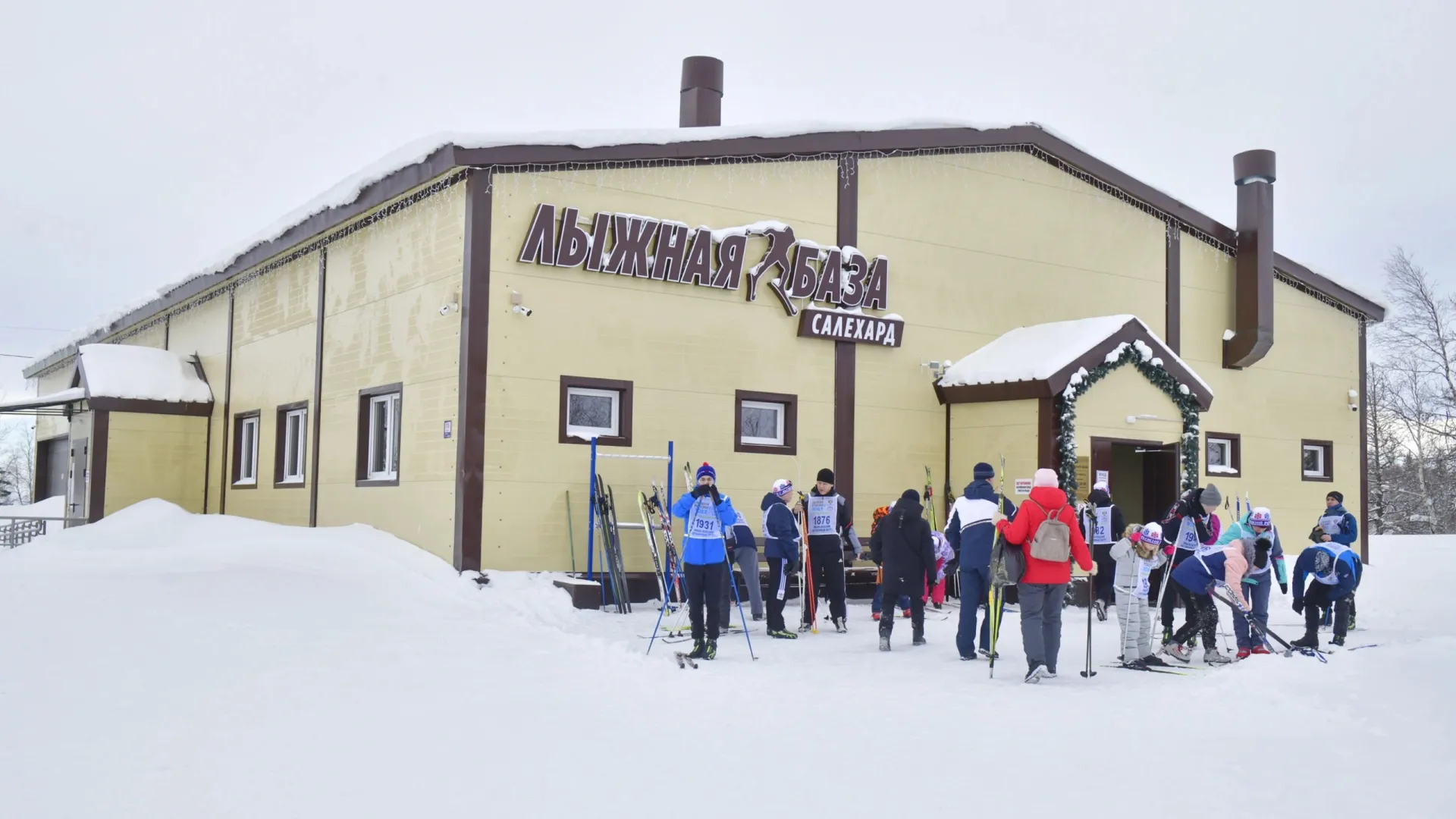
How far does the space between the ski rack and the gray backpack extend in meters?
4.69

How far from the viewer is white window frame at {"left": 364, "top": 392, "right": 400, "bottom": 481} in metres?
14.5

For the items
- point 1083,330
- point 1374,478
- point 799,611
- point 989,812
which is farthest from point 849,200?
point 1374,478

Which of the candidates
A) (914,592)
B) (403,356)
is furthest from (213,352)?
(914,592)

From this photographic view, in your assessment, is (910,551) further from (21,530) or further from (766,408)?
(21,530)

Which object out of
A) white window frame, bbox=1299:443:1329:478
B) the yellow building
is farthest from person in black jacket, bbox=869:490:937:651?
white window frame, bbox=1299:443:1329:478

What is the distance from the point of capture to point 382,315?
14898 mm

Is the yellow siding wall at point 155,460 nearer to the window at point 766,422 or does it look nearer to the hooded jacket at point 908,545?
the window at point 766,422

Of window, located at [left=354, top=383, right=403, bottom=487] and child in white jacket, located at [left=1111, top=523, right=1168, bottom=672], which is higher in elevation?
window, located at [left=354, top=383, right=403, bottom=487]

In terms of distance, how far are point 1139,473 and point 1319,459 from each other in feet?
10.7

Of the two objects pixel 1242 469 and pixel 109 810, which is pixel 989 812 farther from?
pixel 1242 469

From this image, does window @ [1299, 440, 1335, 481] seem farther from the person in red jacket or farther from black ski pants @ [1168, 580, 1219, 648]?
the person in red jacket

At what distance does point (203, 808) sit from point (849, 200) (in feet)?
40.0

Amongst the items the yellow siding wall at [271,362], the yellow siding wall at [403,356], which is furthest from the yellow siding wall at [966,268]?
the yellow siding wall at [271,362]

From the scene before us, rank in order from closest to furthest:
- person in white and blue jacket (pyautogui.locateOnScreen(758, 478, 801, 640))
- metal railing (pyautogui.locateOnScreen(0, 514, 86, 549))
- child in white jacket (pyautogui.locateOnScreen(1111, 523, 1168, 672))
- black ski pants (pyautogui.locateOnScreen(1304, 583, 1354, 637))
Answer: child in white jacket (pyautogui.locateOnScreen(1111, 523, 1168, 672)) < black ski pants (pyautogui.locateOnScreen(1304, 583, 1354, 637)) < person in white and blue jacket (pyautogui.locateOnScreen(758, 478, 801, 640)) < metal railing (pyautogui.locateOnScreen(0, 514, 86, 549))
